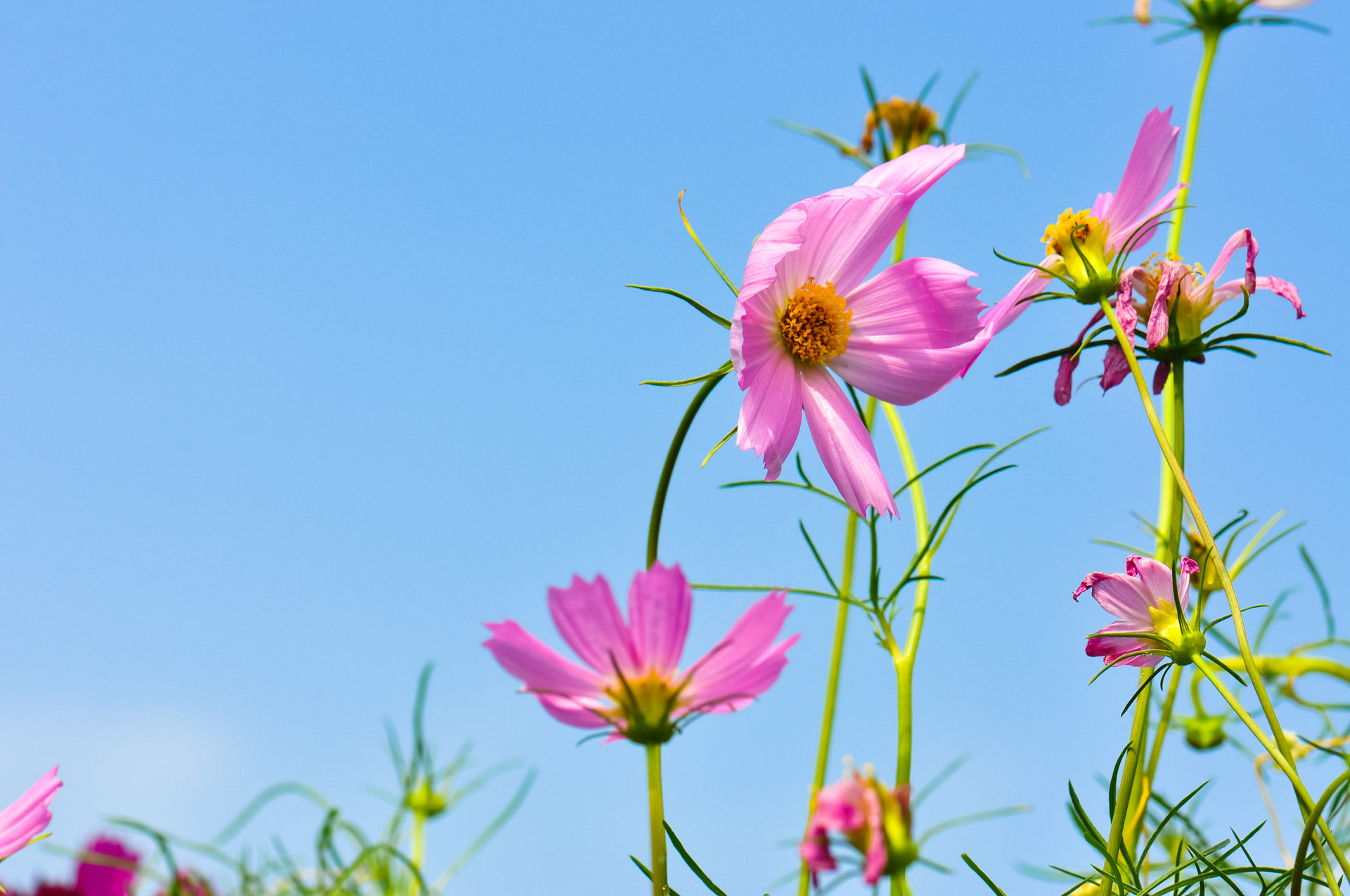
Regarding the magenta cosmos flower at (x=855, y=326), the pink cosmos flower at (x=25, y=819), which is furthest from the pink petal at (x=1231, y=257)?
the pink cosmos flower at (x=25, y=819)

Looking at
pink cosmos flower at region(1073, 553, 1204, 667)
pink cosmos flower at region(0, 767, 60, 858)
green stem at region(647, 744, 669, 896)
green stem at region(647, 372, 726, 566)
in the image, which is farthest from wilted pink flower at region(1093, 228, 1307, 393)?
pink cosmos flower at region(0, 767, 60, 858)

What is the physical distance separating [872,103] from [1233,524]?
0.61 meters

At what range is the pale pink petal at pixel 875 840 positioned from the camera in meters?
0.38

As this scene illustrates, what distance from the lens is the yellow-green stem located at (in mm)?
541

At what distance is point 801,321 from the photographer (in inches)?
27.7

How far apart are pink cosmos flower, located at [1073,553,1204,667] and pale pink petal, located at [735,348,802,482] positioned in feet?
0.63

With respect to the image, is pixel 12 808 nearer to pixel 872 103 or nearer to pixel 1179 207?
pixel 1179 207

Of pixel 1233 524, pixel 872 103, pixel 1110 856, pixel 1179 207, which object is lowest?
pixel 1110 856

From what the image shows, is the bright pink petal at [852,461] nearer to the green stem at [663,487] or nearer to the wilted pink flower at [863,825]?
the green stem at [663,487]

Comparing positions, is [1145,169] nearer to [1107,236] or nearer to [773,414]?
[1107,236]

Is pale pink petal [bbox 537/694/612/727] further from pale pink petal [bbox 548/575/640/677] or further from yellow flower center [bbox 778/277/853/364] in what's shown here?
yellow flower center [bbox 778/277/853/364]

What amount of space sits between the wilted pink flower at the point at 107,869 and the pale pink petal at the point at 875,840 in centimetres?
61

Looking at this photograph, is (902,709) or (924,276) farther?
(924,276)

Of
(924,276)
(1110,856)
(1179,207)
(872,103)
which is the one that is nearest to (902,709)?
(1110,856)
